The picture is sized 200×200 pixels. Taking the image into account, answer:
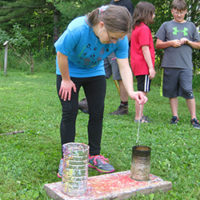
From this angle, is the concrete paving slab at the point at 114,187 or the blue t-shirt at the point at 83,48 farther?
the blue t-shirt at the point at 83,48

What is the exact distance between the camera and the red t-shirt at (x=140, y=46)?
17.6 ft

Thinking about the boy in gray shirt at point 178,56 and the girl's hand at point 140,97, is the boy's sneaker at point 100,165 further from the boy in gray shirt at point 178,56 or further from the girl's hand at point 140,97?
the boy in gray shirt at point 178,56

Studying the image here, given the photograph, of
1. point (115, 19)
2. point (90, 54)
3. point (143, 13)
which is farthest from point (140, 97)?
point (143, 13)

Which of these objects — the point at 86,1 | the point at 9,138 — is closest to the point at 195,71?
the point at 86,1

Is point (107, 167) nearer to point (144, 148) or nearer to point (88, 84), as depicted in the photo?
point (144, 148)

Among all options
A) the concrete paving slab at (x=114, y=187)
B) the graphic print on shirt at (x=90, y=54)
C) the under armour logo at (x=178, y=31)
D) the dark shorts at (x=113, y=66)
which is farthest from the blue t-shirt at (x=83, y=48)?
the dark shorts at (x=113, y=66)

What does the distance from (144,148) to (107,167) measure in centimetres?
46

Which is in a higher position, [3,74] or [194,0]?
[194,0]

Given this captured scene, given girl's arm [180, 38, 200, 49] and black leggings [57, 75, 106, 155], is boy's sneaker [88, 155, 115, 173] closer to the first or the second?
black leggings [57, 75, 106, 155]

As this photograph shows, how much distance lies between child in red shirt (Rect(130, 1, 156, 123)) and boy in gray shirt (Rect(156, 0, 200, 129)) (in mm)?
310

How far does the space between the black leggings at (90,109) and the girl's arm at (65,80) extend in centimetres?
7

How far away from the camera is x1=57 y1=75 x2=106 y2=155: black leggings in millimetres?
3154

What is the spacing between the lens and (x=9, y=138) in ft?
14.1

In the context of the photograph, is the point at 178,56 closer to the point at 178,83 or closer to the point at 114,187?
the point at 178,83
